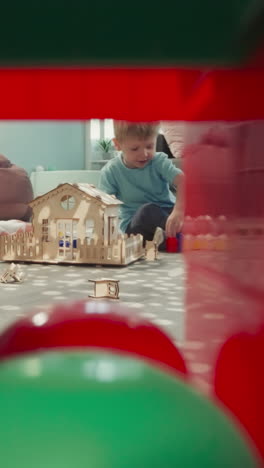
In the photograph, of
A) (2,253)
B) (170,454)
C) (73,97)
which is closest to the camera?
(170,454)

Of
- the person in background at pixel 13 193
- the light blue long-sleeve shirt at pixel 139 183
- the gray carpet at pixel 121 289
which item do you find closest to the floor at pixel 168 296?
the gray carpet at pixel 121 289

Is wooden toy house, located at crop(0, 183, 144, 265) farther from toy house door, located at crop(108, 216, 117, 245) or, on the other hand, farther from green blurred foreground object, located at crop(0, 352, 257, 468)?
green blurred foreground object, located at crop(0, 352, 257, 468)

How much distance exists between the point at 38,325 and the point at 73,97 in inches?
6.1

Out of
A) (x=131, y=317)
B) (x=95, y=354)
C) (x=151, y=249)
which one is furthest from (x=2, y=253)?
(x=95, y=354)

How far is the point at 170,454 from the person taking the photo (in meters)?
0.17

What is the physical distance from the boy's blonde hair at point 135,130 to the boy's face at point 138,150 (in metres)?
0.02

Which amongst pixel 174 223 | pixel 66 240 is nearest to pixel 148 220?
pixel 174 223

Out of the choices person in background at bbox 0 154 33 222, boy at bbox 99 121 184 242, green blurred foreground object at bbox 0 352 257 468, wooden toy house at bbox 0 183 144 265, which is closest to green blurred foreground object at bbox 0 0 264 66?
green blurred foreground object at bbox 0 352 257 468

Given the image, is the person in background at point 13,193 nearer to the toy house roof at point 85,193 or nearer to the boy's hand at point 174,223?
the toy house roof at point 85,193

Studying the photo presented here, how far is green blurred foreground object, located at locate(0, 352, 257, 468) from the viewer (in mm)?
161

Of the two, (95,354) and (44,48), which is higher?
(44,48)

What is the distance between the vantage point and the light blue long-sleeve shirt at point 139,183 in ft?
6.31

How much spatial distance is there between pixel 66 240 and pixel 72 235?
0.04 metres

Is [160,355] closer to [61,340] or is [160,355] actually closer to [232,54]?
[61,340]
